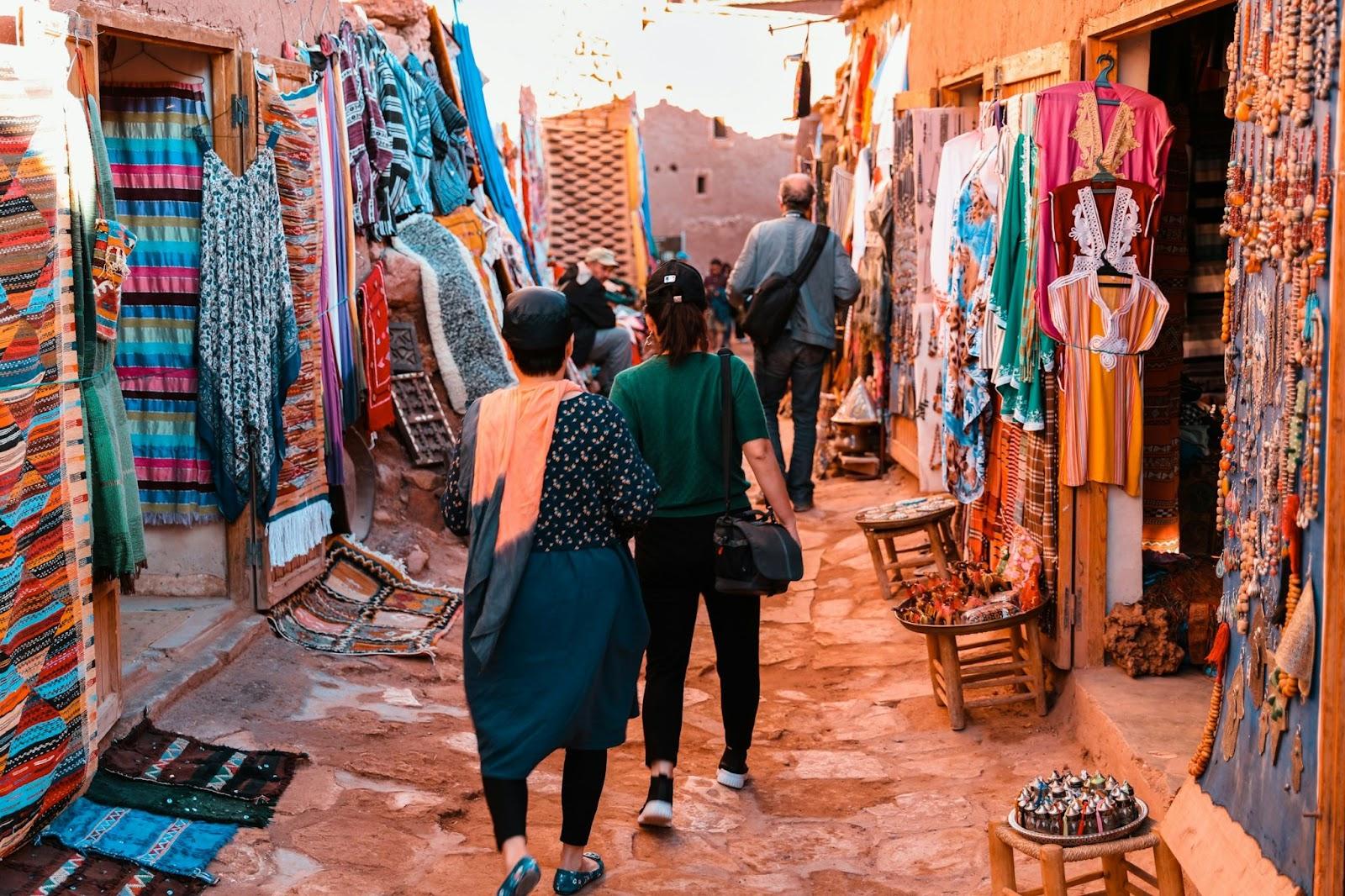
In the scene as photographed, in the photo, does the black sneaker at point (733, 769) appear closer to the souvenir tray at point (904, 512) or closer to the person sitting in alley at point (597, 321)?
the souvenir tray at point (904, 512)

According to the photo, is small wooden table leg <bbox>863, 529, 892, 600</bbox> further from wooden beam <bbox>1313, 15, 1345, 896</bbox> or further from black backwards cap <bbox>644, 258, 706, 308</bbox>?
wooden beam <bbox>1313, 15, 1345, 896</bbox>

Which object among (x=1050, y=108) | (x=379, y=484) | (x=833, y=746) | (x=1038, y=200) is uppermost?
(x=1050, y=108)

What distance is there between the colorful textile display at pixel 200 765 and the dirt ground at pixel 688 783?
8cm

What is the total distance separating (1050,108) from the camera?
17.0 feet

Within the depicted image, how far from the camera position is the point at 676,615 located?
14.9 feet

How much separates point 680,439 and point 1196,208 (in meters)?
3.40

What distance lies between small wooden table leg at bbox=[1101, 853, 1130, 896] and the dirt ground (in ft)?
2.20

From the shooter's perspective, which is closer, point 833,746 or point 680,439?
point 680,439

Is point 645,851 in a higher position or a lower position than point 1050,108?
lower

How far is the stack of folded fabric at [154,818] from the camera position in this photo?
3.94 metres

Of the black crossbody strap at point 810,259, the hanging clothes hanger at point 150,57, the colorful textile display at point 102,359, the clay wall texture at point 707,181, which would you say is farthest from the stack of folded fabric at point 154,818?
the clay wall texture at point 707,181

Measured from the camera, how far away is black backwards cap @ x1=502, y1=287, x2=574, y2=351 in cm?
365

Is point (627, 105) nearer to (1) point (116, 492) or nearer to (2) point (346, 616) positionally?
(2) point (346, 616)

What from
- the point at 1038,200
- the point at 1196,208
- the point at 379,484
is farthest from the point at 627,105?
the point at 1038,200
